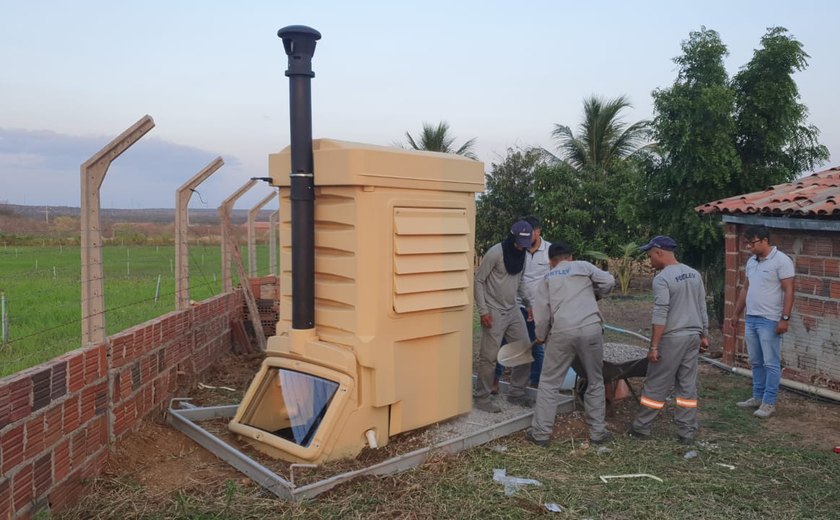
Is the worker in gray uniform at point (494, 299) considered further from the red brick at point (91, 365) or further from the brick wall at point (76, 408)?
the red brick at point (91, 365)

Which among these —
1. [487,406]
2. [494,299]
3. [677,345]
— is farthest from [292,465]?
[677,345]

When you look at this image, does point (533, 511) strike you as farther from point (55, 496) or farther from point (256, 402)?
point (55, 496)

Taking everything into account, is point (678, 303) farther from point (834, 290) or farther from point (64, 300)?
point (64, 300)

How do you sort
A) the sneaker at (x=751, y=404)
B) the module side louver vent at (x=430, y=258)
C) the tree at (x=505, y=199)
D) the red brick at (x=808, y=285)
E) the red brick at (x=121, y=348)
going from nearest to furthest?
the red brick at (x=121, y=348)
the module side louver vent at (x=430, y=258)
the sneaker at (x=751, y=404)
the red brick at (x=808, y=285)
the tree at (x=505, y=199)

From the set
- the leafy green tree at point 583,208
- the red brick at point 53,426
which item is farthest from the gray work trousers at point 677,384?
the leafy green tree at point 583,208

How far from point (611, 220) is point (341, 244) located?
1514cm

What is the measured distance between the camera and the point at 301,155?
5.05 metres

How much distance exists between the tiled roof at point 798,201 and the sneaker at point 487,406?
4034mm

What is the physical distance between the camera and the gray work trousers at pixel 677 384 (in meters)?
5.90

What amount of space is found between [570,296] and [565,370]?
63 cm

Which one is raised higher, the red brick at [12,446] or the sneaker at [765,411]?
the red brick at [12,446]

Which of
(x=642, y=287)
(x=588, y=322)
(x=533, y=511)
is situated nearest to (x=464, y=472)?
(x=533, y=511)

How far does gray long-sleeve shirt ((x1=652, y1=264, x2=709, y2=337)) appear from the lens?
5.92 metres

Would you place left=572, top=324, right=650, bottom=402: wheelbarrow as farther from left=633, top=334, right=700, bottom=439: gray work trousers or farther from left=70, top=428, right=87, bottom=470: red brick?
left=70, top=428, right=87, bottom=470: red brick
